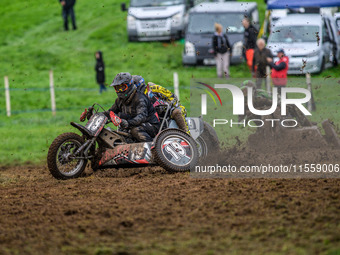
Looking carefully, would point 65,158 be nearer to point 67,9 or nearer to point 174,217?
point 174,217

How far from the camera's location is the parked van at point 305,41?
22.6 meters

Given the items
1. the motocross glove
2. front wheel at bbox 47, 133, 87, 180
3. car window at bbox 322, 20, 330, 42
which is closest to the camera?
front wheel at bbox 47, 133, 87, 180

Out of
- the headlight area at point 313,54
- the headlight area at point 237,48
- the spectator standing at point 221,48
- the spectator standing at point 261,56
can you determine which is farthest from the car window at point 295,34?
the spectator standing at point 261,56

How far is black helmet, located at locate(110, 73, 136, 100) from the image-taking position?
1030cm

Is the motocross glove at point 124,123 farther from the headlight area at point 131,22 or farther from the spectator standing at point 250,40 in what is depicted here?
the headlight area at point 131,22

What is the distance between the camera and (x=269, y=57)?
17.8 m

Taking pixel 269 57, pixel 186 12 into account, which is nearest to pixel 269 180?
pixel 269 57

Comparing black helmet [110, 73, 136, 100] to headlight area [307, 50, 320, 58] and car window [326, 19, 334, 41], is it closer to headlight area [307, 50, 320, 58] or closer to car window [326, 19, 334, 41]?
headlight area [307, 50, 320, 58]

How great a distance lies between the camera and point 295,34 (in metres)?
23.4

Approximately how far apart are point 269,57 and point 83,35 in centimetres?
1636

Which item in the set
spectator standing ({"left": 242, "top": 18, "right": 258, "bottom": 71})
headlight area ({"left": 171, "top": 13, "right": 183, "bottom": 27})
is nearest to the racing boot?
spectator standing ({"left": 242, "top": 18, "right": 258, "bottom": 71})

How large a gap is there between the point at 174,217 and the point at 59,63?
2214 centimetres

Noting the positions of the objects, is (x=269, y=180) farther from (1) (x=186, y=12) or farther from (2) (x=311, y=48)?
(1) (x=186, y=12)

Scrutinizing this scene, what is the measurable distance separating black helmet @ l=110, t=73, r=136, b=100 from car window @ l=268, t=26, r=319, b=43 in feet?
43.5
